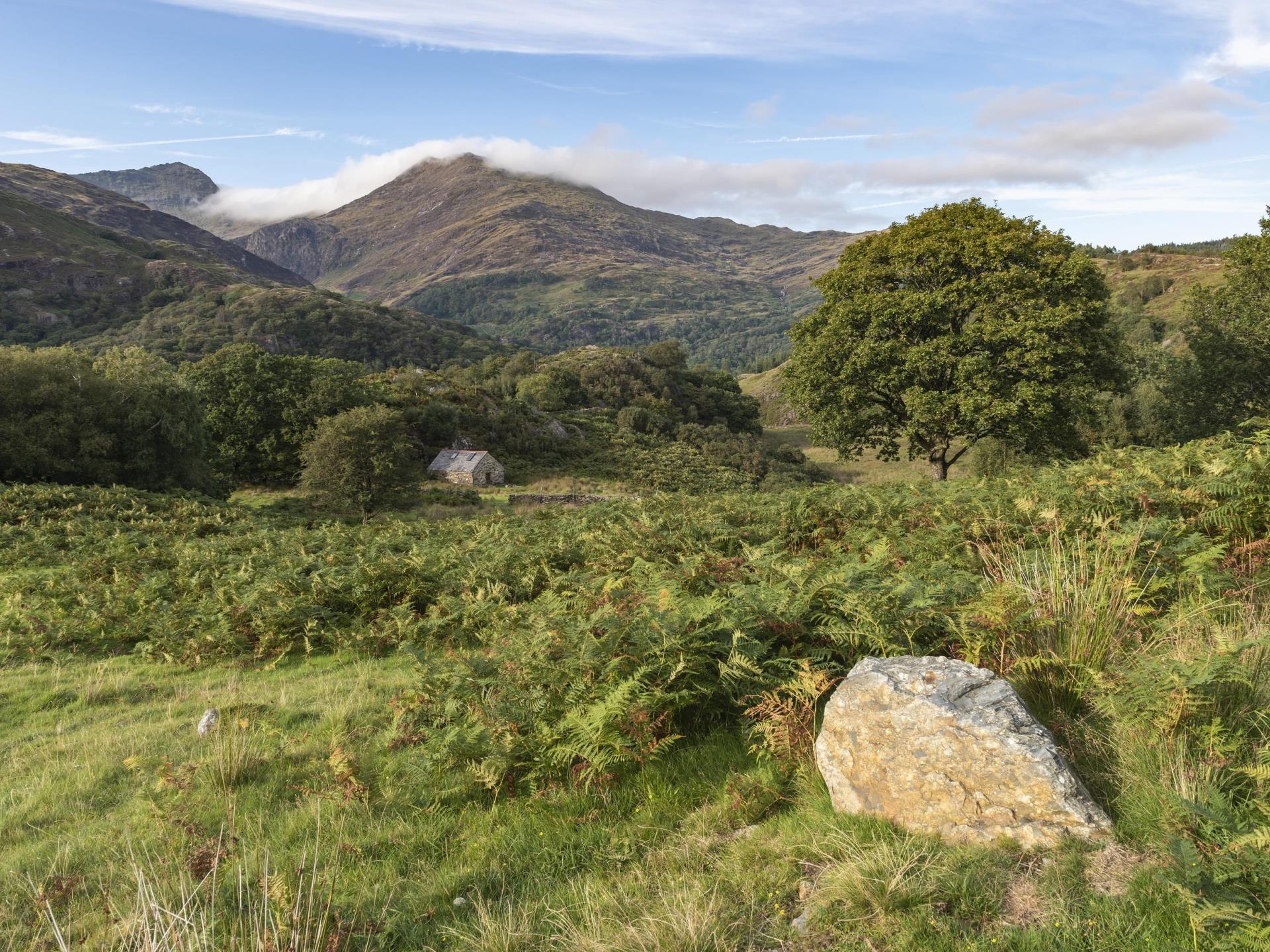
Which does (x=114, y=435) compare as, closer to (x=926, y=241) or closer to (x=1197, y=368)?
(x=926, y=241)

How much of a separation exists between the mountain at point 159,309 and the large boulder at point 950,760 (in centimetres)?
14985

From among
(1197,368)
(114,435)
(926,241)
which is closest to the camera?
(926,241)

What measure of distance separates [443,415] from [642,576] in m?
59.5

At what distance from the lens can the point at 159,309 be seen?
150625 millimetres

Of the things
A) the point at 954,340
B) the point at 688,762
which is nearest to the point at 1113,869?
the point at 688,762

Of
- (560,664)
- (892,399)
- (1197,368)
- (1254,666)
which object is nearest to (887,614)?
(1254,666)

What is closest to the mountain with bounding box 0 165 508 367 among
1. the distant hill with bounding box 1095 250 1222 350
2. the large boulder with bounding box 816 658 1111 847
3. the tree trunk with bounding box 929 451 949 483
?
the distant hill with bounding box 1095 250 1222 350

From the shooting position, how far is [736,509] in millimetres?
13523

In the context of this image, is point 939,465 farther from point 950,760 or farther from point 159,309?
point 159,309

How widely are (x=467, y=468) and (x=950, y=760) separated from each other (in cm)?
5346

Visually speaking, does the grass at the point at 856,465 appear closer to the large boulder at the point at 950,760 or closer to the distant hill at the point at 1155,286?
the large boulder at the point at 950,760

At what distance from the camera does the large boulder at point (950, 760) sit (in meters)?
3.57

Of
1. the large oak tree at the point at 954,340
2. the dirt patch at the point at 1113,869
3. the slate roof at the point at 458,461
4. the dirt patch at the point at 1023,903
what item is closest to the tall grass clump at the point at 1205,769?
the dirt patch at the point at 1113,869

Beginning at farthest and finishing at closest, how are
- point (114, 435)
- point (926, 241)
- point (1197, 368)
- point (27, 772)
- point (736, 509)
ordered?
point (114, 435), point (1197, 368), point (926, 241), point (736, 509), point (27, 772)
